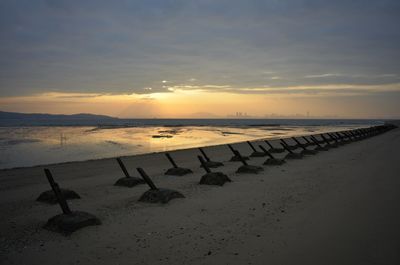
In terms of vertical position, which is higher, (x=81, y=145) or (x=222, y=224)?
(x=222, y=224)

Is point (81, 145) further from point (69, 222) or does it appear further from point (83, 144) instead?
point (69, 222)

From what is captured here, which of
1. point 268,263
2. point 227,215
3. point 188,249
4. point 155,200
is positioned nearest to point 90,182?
point 155,200

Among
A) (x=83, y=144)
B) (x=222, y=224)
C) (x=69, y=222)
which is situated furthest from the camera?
(x=83, y=144)

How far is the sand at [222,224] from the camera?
5.26 m

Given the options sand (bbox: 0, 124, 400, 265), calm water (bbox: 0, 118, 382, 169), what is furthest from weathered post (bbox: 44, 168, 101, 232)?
calm water (bbox: 0, 118, 382, 169)

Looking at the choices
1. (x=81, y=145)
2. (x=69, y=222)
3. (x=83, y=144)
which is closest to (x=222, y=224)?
(x=69, y=222)

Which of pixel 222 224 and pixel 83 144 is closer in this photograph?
pixel 222 224

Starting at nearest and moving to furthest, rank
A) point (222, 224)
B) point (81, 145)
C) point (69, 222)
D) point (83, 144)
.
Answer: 1. point (69, 222)
2. point (222, 224)
3. point (81, 145)
4. point (83, 144)

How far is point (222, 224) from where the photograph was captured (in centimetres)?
672

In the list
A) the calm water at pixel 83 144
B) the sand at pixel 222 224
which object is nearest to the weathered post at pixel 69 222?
the sand at pixel 222 224

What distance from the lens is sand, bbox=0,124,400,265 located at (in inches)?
207

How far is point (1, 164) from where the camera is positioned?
59.1 ft

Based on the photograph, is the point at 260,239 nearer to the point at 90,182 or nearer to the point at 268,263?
the point at 268,263

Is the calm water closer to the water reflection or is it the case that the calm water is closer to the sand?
the water reflection
